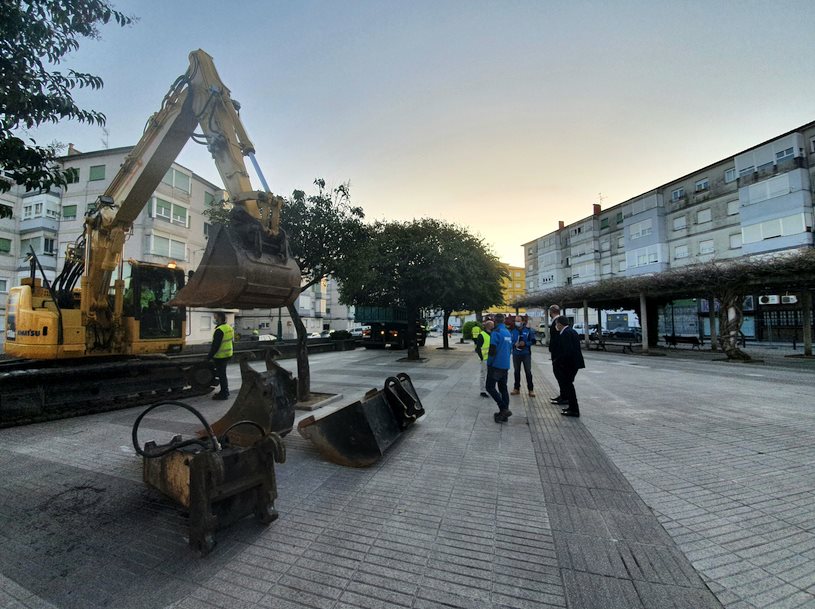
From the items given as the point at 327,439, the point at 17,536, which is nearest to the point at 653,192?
the point at 327,439

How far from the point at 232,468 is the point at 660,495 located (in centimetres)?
381

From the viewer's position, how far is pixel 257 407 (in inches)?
184

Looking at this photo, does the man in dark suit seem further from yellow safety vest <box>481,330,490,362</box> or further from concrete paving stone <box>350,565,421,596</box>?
concrete paving stone <box>350,565,421,596</box>

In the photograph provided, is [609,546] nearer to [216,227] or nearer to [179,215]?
[216,227]

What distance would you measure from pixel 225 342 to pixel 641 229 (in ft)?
131

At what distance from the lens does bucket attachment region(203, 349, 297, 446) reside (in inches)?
181

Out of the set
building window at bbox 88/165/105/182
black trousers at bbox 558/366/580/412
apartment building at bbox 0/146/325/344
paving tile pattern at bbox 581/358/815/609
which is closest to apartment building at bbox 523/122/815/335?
paving tile pattern at bbox 581/358/815/609

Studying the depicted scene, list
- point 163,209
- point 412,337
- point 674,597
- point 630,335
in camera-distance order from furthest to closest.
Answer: point 630,335, point 163,209, point 412,337, point 674,597

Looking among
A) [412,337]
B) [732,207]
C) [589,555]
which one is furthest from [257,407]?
[732,207]

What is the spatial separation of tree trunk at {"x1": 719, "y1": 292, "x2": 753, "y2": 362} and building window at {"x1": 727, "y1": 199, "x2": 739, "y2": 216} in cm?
1808

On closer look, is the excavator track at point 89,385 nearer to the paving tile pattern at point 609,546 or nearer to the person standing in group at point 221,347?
the person standing in group at point 221,347

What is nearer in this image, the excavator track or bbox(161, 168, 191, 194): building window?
the excavator track

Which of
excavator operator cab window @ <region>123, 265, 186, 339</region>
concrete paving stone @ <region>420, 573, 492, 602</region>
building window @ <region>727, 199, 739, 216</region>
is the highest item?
building window @ <region>727, 199, 739, 216</region>

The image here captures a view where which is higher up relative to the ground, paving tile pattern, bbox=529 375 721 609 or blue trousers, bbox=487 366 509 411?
blue trousers, bbox=487 366 509 411
